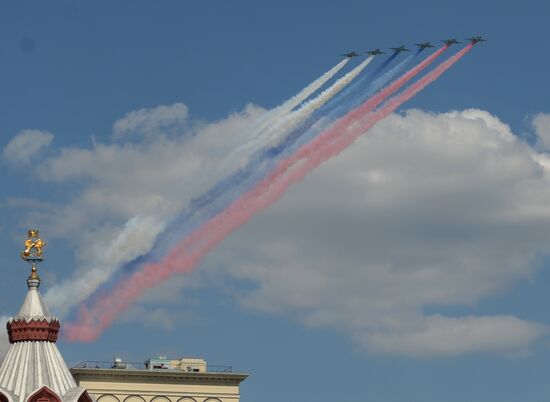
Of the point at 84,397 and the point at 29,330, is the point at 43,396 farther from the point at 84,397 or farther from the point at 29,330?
the point at 29,330

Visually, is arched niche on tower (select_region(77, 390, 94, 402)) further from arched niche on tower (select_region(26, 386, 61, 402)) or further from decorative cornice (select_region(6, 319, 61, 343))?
decorative cornice (select_region(6, 319, 61, 343))

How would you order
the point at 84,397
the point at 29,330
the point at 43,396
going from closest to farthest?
1. the point at 43,396
2. the point at 84,397
3. the point at 29,330

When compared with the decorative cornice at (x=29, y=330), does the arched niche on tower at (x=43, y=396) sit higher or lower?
lower

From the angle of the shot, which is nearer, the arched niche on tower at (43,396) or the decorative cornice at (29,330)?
the arched niche on tower at (43,396)

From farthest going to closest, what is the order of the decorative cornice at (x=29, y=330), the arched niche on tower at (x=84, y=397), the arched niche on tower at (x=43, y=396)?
the decorative cornice at (x=29, y=330)
the arched niche on tower at (x=84, y=397)
the arched niche on tower at (x=43, y=396)

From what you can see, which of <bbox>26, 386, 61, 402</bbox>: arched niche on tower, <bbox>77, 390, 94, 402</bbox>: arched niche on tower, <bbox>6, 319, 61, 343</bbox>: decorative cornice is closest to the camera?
<bbox>26, 386, 61, 402</bbox>: arched niche on tower

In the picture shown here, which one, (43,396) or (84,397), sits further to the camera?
(84,397)

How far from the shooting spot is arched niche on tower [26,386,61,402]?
538 ft

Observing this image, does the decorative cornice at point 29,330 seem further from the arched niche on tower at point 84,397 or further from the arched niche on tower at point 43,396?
the arched niche on tower at point 84,397

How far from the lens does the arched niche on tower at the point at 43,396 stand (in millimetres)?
164000

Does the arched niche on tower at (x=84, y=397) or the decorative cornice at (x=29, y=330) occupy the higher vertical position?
the decorative cornice at (x=29, y=330)

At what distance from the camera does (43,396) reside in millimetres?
164375

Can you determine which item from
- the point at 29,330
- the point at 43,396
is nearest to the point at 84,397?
the point at 43,396

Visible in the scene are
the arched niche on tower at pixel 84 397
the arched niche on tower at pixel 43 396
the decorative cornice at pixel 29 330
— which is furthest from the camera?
the decorative cornice at pixel 29 330
